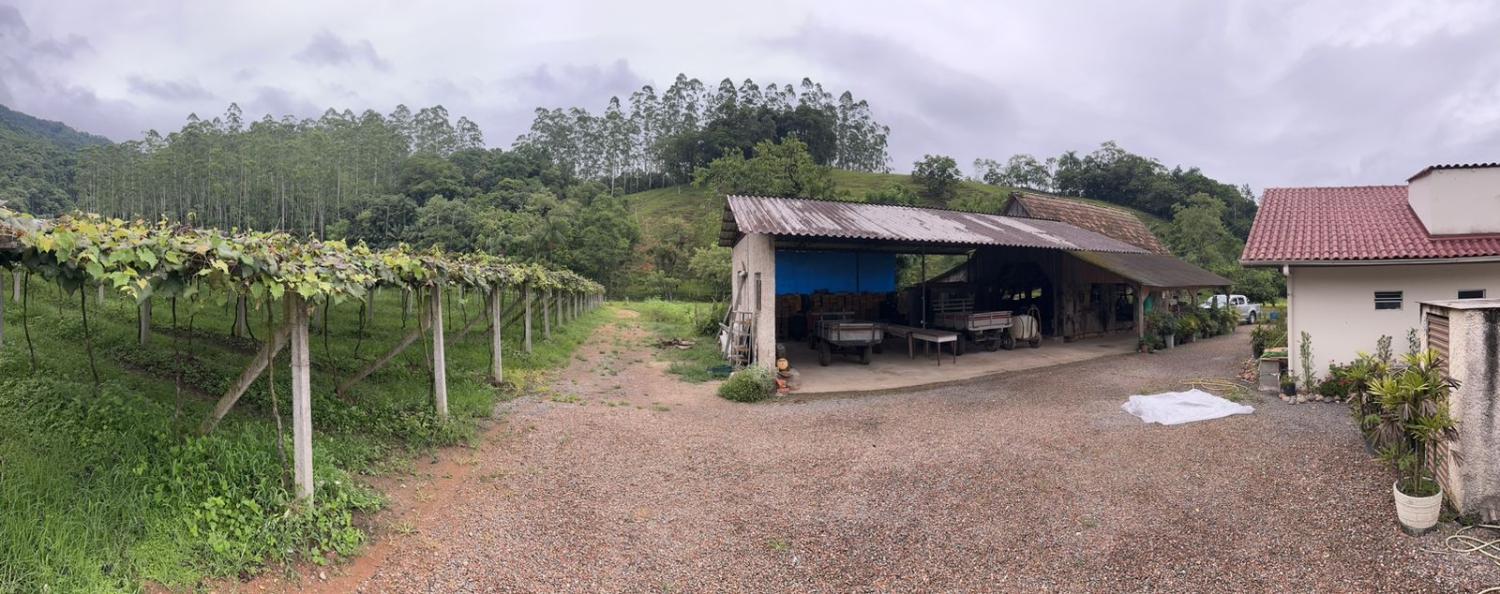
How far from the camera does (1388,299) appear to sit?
8.92 meters

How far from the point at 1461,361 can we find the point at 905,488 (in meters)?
3.97

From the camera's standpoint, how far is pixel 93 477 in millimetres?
3756

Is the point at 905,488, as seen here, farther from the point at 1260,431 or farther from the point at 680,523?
the point at 1260,431

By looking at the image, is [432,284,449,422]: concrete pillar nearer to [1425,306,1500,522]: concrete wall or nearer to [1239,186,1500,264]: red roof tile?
[1425,306,1500,522]: concrete wall

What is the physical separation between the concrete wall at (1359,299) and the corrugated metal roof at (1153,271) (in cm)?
617

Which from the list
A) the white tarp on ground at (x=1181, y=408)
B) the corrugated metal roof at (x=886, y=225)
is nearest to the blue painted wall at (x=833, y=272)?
the corrugated metal roof at (x=886, y=225)

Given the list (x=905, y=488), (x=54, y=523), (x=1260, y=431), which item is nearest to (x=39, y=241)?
(x=54, y=523)

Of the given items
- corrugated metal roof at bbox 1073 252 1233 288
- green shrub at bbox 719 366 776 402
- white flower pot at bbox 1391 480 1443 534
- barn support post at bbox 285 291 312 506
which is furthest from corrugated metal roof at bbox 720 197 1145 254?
white flower pot at bbox 1391 480 1443 534

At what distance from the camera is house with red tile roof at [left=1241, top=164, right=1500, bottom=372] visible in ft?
28.3

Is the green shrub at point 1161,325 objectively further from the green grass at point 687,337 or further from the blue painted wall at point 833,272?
the green grass at point 687,337

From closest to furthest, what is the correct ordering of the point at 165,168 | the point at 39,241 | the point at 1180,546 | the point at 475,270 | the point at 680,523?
the point at 39,241 → the point at 1180,546 → the point at 680,523 → the point at 475,270 → the point at 165,168

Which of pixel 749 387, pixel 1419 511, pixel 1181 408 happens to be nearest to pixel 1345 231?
pixel 1181 408

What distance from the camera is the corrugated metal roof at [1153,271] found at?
16.0 m

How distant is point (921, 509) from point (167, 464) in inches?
204
